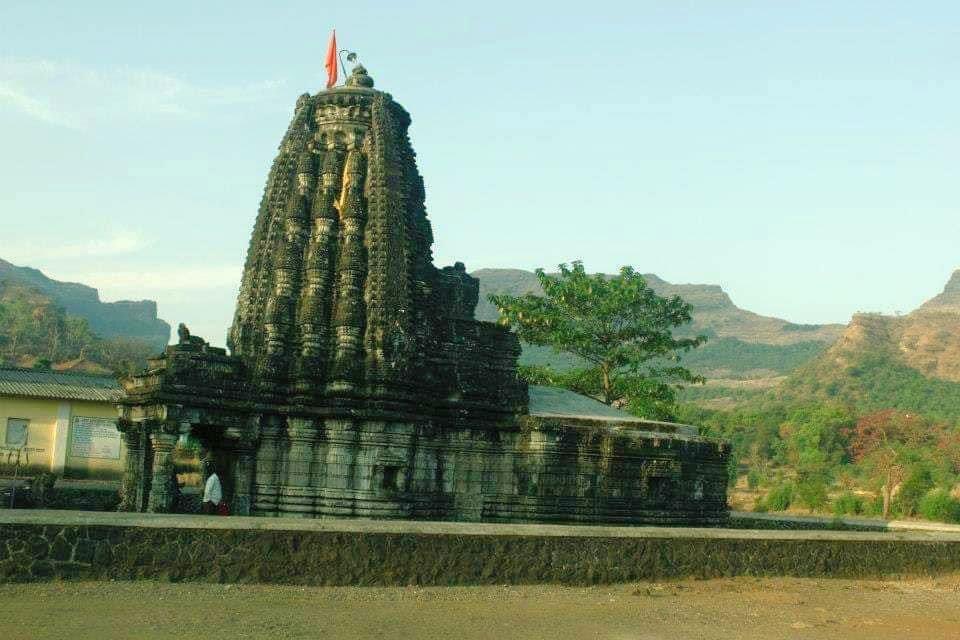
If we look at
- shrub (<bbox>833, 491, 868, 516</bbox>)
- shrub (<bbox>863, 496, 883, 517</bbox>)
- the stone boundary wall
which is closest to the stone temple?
the stone boundary wall

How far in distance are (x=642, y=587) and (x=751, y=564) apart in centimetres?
214

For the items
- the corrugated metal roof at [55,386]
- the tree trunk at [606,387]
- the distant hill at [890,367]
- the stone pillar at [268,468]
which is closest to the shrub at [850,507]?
the tree trunk at [606,387]

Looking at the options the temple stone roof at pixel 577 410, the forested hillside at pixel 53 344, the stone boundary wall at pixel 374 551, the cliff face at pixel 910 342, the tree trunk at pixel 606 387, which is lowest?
the stone boundary wall at pixel 374 551

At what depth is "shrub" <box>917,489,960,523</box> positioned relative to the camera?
3778cm

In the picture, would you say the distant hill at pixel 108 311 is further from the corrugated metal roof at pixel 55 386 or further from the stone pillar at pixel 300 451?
the stone pillar at pixel 300 451

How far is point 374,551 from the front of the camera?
13031 mm

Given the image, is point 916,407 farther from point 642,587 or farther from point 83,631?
point 83,631

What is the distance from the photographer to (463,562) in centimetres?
1352

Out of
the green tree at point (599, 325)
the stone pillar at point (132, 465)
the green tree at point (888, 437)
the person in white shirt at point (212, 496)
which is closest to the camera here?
the person in white shirt at point (212, 496)

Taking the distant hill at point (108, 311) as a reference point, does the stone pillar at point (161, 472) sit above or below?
below

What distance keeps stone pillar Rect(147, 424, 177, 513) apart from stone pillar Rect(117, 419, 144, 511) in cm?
58

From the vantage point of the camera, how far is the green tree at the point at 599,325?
33.0 metres

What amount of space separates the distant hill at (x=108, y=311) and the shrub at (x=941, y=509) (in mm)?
145882

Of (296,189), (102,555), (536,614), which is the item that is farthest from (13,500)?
(536,614)
